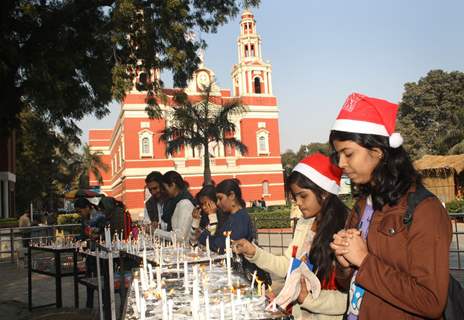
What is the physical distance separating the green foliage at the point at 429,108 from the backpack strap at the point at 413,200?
34879 millimetres

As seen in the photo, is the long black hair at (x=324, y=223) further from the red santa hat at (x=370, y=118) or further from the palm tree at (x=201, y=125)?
the palm tree at (x=201, y=125)

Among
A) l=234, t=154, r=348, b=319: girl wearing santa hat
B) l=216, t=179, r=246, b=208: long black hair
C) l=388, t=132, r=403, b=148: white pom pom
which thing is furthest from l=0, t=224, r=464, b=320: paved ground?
l=388, t=132, r=403, b=148: white pom pom

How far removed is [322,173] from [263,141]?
136 feet

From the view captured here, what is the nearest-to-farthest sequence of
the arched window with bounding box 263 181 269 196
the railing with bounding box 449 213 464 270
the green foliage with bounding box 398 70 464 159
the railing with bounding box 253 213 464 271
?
the railing with bounding box 449 213 464 270
the railing with bounding box 253 213 464 271
the green foliage with bounding box 398 70 464 159
the arched window with bounding box 263 181 269 196

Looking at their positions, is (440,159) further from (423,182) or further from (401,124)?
(423,182)

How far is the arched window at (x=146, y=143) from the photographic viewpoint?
4006 centimetres

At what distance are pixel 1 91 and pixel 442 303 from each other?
27.4ft

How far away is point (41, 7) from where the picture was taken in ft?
26.6

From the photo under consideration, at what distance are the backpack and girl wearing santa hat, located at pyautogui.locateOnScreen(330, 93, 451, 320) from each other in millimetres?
14

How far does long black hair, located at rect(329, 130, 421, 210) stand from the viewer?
5.49 ft

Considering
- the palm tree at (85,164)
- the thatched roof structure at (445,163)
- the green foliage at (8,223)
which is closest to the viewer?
the green foliage at (8,223)

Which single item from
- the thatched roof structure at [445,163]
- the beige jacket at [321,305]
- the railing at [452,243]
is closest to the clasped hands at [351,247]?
the beige jacket at [321,305]

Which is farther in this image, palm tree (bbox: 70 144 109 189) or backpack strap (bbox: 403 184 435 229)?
Result: palm tree (bbox: 70 144 109 189)

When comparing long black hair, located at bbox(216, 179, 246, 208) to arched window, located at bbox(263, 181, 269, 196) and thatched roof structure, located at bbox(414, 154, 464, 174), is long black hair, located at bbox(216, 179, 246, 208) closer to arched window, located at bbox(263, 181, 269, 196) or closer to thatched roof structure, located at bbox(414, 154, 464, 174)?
thatched roof structure, located at bbox(414, 154, 464, 174)
